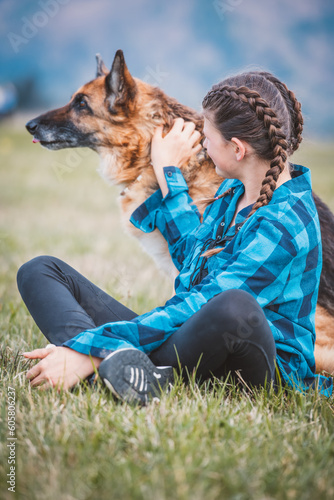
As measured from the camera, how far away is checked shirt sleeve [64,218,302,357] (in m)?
1.74

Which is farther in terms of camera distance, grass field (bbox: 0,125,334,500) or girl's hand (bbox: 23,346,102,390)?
girl's hand (bbox: 23,346,102,390)

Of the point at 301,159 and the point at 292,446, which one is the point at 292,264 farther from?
the point at 301,159

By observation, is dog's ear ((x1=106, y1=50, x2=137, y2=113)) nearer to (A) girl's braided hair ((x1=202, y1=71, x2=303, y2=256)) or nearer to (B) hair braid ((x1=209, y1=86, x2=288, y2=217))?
(A) girl's braided hair ((x1=202, y1=71, x2=303, y2=256))

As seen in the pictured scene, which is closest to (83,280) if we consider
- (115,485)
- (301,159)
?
(115,485)

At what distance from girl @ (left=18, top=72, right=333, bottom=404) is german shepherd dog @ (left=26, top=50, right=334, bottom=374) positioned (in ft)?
2.62

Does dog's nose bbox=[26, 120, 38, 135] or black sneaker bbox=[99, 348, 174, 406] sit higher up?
dog's nose bbox=[26, 120, 38, 135]

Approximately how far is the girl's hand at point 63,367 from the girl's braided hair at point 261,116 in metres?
0.67

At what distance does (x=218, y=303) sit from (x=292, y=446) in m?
0.53

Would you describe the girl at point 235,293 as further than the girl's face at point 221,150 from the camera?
No

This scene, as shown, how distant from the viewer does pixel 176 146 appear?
2.83 meters

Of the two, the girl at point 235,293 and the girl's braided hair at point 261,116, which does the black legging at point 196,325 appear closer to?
the girl at point 235,293

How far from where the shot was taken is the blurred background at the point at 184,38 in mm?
79438

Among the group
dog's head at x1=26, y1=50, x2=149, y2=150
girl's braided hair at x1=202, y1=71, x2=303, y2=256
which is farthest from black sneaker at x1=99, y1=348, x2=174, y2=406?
dog's head at x1=26, y1=50, x2=149, y2=150

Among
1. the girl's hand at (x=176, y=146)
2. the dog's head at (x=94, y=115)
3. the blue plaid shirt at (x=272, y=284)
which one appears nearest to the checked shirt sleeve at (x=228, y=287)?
the blue plaid shirt at (x=272, y=284)
